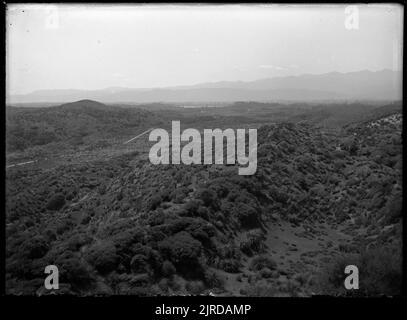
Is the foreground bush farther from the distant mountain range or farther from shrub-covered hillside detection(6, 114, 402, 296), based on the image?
the distant mountain range

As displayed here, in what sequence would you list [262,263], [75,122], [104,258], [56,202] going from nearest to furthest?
1. [104,258]
2. [262,263]
3. [56,202]
4. [75,122]

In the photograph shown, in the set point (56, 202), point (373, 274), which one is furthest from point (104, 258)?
point (373, 274)

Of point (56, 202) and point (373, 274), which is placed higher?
point (56, 202)

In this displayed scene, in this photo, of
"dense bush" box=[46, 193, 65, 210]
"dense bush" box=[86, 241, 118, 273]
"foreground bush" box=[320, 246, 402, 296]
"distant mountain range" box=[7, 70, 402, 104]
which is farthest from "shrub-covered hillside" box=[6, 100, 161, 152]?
"foreground bush" box=[320, 246, 402, 296]

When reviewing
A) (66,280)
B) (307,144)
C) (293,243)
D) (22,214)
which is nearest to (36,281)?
(66,280)

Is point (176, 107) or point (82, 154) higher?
point (176, 107)

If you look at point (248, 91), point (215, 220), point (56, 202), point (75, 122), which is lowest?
point (215, 220)

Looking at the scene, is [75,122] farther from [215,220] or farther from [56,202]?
[215,220]

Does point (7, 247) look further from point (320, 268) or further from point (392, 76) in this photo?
point (392, 76)
